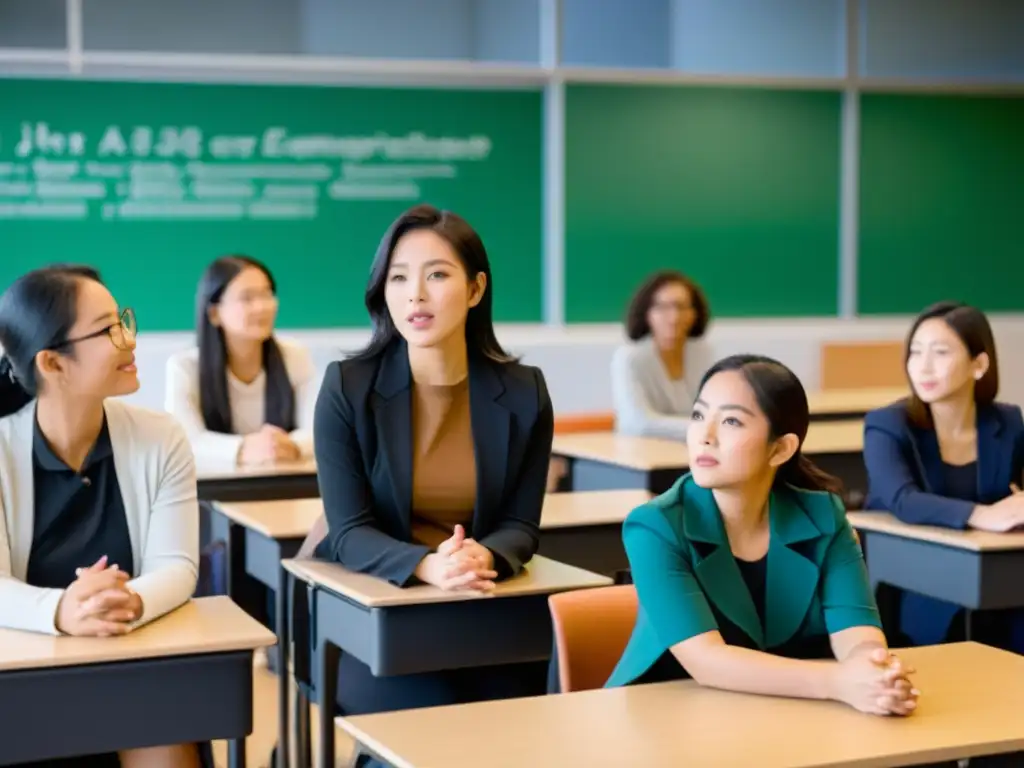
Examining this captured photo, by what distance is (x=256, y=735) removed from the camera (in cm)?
427

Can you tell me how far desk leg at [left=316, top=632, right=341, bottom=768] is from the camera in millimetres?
3115

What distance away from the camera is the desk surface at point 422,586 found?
9.53 ft

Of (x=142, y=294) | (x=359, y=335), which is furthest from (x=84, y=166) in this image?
(x=359, y=335)

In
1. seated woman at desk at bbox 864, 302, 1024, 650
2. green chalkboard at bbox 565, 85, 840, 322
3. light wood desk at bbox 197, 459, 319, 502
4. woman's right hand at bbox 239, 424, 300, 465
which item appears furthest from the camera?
green chalkboard at bbox 565, 85, 840, 322

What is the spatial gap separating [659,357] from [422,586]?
3.38 meters

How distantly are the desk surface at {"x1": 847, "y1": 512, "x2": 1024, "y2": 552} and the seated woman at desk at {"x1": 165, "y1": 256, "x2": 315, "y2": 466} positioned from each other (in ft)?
6.09

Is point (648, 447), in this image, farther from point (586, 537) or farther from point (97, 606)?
point (97, 606)

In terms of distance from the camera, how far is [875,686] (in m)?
2.23

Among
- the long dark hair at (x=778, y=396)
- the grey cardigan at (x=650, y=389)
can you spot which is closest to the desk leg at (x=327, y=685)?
the long dark hair at (x=778, y=396)

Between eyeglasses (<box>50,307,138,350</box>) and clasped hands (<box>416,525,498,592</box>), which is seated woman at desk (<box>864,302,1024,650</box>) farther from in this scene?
eyeglasses (<box>50,307,138,350</box>)

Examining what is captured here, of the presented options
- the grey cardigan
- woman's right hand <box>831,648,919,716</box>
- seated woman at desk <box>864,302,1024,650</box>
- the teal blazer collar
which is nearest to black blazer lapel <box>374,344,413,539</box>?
the teal blazer collar

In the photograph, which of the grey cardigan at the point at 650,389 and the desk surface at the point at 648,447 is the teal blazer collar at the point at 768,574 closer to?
the desk surface at the point at 648,447

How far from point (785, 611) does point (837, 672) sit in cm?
24

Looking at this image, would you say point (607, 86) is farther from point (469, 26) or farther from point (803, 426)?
point (803, 426)
